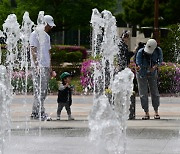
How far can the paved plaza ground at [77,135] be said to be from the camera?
801cm

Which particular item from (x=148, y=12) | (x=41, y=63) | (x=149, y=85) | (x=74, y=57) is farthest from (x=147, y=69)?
(x=148, y=12)

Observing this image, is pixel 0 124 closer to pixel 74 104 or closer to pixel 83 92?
pixel 74 104

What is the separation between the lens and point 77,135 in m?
9.20

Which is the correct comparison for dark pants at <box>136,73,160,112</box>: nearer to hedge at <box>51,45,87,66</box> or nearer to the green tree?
hedge at <box>51,45,87,66</box>

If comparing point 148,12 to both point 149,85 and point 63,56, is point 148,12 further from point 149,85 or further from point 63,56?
point 149,85

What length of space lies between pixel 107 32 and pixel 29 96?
2926 mm

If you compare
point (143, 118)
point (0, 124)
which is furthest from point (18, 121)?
point (0, 124)

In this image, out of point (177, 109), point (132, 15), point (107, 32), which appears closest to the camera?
point (177, 109)

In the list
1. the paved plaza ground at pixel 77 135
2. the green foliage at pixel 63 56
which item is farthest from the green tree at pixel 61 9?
the paved plaza ground at pixel 77 135

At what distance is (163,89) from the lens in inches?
678

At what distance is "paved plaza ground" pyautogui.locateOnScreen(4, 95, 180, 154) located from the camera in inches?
315

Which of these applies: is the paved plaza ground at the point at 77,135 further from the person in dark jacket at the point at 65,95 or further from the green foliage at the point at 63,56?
the green foliage at the point at 63,56

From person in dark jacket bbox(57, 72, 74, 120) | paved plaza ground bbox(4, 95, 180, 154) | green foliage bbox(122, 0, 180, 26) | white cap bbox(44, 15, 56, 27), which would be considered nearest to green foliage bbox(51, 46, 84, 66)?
green foliage bbox(122, 0, 180, 26)

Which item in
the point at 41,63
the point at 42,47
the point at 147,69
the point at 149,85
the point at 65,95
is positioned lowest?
the point at 65,95
